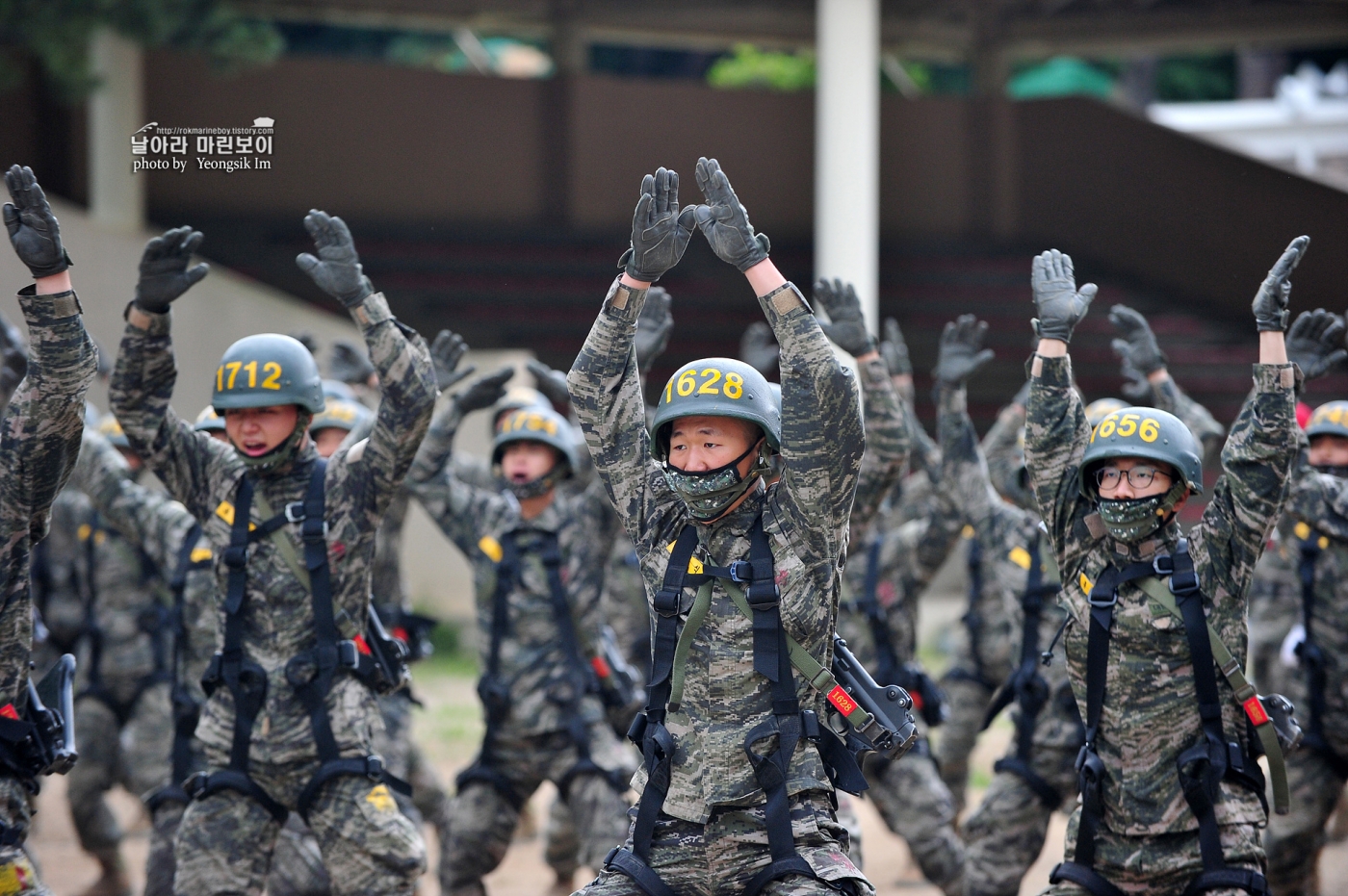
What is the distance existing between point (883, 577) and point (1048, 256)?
3.10 meters

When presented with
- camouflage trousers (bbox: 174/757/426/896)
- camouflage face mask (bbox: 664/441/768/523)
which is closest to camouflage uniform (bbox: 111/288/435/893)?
camouflage trousers (bbox: 174/757/426/896)

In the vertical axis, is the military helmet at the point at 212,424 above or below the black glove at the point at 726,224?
below

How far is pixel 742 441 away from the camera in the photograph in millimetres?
4547

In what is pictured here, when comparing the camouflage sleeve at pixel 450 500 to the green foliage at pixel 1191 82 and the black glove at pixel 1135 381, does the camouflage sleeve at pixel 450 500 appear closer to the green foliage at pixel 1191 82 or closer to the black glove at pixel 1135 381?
the black glove at pixel 1135 381

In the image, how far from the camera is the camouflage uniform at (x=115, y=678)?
8039mm

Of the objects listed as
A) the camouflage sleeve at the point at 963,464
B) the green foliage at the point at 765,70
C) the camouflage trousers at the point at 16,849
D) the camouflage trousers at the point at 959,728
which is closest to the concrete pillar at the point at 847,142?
the camouflage trousers at the point at 959,728

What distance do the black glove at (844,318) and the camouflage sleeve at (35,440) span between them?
9.08 ft

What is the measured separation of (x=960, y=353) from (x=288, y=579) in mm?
3314

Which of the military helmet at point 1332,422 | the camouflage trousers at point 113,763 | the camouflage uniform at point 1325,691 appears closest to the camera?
the camouflage uniform at point 1325,691

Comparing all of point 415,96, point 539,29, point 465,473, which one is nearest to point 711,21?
point 539,29

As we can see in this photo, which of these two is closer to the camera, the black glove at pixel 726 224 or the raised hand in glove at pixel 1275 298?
the black glove at pixel 726 224

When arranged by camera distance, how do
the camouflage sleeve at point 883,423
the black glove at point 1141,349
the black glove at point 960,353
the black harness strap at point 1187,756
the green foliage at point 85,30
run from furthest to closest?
the green foliage at point 85,30 → the black glove at point 960,353 → the black glove at point 1141,349 → the camouflage sleeve at point 883,423 → the black harness strap at point 1187,756

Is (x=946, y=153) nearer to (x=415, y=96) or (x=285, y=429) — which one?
(x=415, y=96)

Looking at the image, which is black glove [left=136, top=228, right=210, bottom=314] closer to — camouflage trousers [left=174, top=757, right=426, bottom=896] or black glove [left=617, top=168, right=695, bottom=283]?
camouflage trousers [left=174, top=757, right=426, bottom=896]
